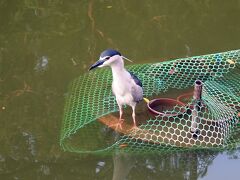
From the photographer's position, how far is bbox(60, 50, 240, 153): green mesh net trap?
2.89 metres

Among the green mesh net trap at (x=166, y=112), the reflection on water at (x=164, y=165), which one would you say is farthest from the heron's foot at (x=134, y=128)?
the reflection on water at (x=164, y=165)

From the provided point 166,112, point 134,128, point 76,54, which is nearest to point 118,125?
point 134,128

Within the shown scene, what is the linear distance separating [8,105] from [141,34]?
146cm

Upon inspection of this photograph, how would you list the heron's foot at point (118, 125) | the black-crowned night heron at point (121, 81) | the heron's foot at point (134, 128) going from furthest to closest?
the heron's foot at point (118, 125) → the heron's foot at point (134, 128) → the black-crowned night heron at point (121, 81)

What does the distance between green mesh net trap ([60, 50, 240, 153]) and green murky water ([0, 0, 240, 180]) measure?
97mm

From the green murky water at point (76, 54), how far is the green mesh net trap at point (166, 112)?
97 mm

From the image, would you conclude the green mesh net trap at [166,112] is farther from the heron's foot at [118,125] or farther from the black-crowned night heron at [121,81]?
the black-crowned night heron at [121,81]

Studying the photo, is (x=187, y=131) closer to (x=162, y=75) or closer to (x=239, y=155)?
(x=239, y=155)

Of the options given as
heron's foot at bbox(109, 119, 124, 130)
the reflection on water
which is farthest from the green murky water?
heron's foot at bbox(109, 119, 124, 130)

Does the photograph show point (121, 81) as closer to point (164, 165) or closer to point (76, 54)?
point (164, 165)

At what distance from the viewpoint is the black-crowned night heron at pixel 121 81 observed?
8.88ft

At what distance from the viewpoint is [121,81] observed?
2.84 meters

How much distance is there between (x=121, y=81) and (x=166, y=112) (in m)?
0.44

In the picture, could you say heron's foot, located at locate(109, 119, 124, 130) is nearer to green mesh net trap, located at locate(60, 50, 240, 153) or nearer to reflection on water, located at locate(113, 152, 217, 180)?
green mesh net trap, located at locate(60, 50, 240, 153)
